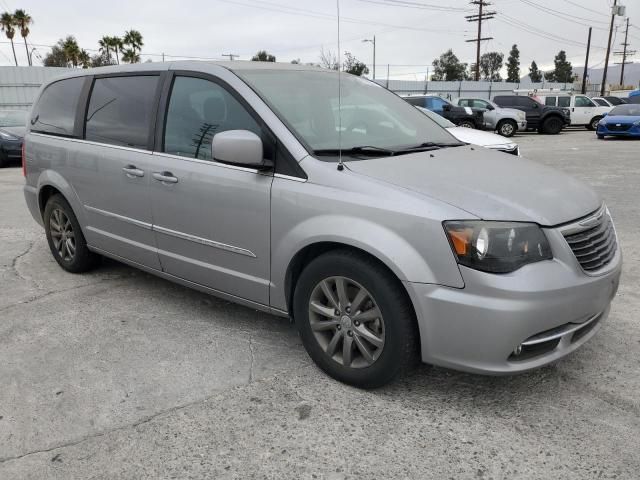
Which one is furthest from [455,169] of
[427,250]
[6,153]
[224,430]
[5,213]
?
[6,153]

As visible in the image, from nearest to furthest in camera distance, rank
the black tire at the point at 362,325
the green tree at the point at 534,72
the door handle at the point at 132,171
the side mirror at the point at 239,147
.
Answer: the black tire at the point at 362,325 < the side mirror at the point at 239,147 < the door handle at the point at 132,171 < the green tree at the point at 534,72

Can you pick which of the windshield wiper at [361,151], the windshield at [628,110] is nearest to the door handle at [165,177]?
the windshield wiper at [361,151]

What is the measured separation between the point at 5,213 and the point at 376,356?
688 centimetres

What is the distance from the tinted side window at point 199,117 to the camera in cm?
333

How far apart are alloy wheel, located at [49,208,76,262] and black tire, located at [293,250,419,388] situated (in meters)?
2.66

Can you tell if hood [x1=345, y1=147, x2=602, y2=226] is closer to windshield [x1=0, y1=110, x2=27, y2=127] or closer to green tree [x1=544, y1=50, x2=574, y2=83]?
windshield [x1=0, y1=110, x2=27, y2=127]

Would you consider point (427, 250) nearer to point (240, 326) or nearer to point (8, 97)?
point (240, 326)

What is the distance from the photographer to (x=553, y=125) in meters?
24.6

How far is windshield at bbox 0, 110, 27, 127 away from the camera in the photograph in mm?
14227

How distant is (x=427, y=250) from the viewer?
2.55 metres

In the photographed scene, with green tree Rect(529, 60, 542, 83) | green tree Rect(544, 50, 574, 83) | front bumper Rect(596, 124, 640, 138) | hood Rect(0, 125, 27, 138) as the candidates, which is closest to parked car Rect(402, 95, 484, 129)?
front bumper Rect(596, 124, 640, 138)

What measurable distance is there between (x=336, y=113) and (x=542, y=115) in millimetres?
23744

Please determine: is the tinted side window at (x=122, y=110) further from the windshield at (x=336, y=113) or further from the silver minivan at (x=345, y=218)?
the windshield at (x=336, y=113)

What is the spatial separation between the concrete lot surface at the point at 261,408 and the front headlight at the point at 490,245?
781 mm
